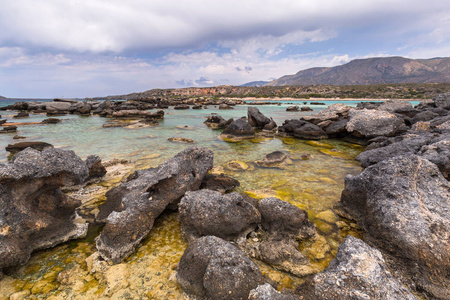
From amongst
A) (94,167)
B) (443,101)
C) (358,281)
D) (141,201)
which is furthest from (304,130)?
(443,101)

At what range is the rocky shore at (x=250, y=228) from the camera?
262 centimetres

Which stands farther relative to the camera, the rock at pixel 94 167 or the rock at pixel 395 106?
the rock at pixel 395 106

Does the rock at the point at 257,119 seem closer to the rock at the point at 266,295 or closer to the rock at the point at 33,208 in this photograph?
the rock at the point at 33,208

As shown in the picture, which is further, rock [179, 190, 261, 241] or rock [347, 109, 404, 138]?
rock [347, 109, 404, 138]

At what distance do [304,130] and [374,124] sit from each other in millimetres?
4127

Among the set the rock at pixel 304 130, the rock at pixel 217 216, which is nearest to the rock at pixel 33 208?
the rock at pixel 217 216

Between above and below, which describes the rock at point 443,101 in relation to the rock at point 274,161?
above

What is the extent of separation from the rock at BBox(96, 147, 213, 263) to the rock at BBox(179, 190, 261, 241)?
81cm

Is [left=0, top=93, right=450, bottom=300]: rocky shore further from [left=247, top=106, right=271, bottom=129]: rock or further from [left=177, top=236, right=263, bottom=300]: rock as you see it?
[left=247, top=106, right=271, bottom=129]: rock

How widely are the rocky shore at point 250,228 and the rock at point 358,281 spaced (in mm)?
11

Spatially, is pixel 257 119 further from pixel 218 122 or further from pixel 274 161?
pixel 274 161

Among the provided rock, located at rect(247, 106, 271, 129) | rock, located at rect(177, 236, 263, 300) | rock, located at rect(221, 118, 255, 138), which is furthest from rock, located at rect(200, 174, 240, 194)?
rock, located at rect(247, 106, 271, 129)

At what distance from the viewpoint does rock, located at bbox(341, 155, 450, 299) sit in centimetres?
305

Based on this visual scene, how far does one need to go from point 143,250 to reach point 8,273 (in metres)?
1.97
